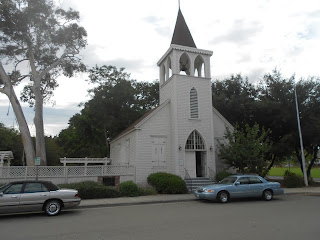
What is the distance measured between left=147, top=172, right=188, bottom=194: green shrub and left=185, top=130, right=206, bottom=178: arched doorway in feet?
7.06

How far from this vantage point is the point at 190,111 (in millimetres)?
20625

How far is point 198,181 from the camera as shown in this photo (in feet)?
63.0

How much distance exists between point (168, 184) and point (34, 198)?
9055 mm

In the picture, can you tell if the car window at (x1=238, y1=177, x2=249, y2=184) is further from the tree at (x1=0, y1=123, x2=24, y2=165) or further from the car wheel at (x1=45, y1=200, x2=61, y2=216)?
the tree at (x1=0, y1=123, x2=24, y2=165)

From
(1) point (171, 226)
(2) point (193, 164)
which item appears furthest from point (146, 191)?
(1) point (171, 226)

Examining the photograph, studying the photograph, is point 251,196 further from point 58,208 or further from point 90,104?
point 90,104

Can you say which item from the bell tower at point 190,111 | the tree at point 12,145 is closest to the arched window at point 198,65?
the bell tower at point 190,111

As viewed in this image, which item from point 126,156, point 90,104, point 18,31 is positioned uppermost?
point 18,31

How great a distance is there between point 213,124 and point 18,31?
17.1 m

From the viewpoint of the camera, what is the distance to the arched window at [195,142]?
2034 cm

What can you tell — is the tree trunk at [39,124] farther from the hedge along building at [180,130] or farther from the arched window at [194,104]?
the arched window at [194,104]

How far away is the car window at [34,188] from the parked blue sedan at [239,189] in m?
7.78

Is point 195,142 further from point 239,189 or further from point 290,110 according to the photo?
point 290,110

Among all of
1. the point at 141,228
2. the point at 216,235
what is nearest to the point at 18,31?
the point at 141,228
